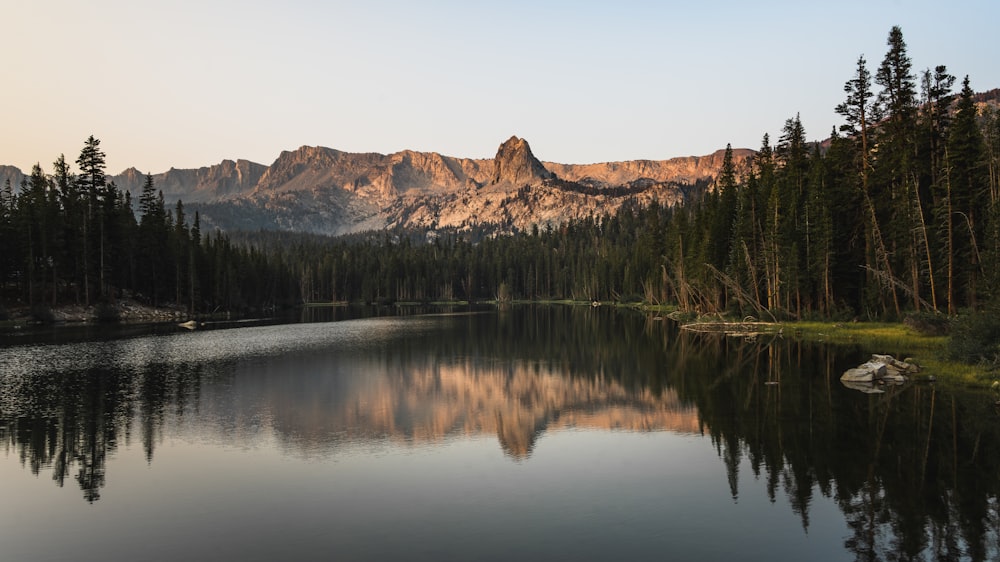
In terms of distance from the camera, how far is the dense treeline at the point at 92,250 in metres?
100

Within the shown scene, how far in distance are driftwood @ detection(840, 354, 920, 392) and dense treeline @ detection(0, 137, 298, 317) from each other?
110 metres

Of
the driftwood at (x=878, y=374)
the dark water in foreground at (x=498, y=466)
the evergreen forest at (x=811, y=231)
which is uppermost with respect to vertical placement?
the evergreen forest at (x=811, y=231)

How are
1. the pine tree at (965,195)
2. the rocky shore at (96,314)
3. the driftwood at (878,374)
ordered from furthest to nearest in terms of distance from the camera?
the rocky shore at (96,314) < the pine tree at (965,195) < the driftwood at (878,374)

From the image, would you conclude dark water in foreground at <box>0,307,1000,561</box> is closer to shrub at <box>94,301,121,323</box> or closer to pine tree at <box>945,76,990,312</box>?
pine tree at <box>945,76,990,312</box>

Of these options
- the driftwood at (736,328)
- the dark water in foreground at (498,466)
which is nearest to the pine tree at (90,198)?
the dark water in foreground at (498,466)

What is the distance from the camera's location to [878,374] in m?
38.3

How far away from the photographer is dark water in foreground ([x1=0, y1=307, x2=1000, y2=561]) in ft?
55.7

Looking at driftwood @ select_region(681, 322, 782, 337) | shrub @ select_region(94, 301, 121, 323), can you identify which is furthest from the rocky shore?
driftwood @ select_region(681, 322, 782, 337)

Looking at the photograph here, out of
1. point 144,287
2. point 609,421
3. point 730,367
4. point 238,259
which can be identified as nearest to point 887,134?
point 730,367

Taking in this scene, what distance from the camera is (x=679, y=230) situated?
12275 centimetres

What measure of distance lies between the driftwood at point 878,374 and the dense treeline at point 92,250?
10972 cm

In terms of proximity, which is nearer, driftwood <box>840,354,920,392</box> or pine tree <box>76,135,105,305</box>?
driftwood <box>840,354,920,392</box>

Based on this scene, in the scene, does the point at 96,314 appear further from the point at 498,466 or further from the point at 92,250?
the point at 498,466

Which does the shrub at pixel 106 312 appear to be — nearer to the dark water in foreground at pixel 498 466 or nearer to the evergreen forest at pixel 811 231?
the evergreen forest at pixel 811 231
